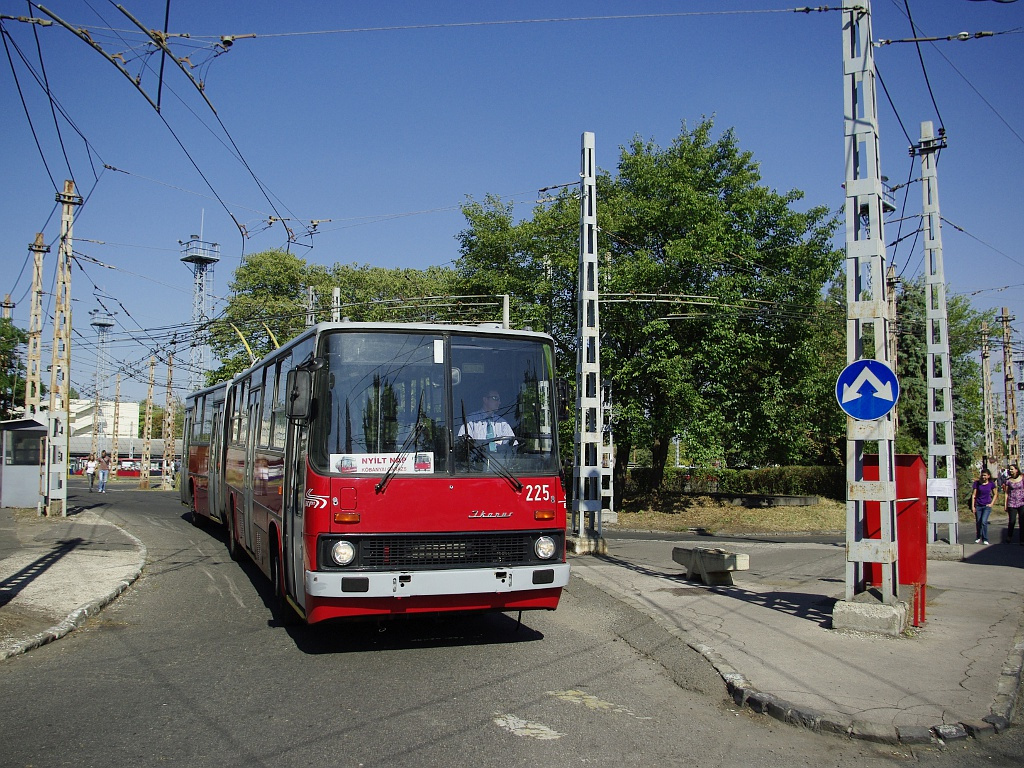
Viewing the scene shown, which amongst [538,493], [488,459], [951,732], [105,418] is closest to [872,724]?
[951,732]

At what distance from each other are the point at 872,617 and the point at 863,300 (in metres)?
3.34

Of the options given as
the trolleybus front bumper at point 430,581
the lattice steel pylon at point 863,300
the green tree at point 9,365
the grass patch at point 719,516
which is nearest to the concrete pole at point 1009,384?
the grass patch at point 719,516

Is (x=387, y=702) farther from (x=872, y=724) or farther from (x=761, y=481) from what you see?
(x=761, y=481)

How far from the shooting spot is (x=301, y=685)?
6.59 m

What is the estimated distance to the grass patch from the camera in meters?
28.8

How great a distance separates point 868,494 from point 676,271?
67.6 ft

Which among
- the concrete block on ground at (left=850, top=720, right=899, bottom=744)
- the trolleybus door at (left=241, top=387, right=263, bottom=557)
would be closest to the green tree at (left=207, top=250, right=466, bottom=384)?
the trolleybus door at (left=241, top=387, right=263, bottom=557)

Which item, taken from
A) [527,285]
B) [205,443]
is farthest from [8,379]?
[205,443]

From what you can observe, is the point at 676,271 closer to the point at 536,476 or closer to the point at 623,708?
the point at 536,476

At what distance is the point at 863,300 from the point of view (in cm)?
920

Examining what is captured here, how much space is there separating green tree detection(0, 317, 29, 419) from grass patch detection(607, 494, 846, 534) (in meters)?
38.7

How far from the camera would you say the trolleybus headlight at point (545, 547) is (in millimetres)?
7730

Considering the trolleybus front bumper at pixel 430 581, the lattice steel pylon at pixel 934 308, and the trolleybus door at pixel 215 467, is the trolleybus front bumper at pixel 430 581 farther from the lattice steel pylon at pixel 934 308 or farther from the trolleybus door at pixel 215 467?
the lattice steel pylon at pixel 934 308

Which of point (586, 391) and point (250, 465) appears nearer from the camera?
point (250, 465)
